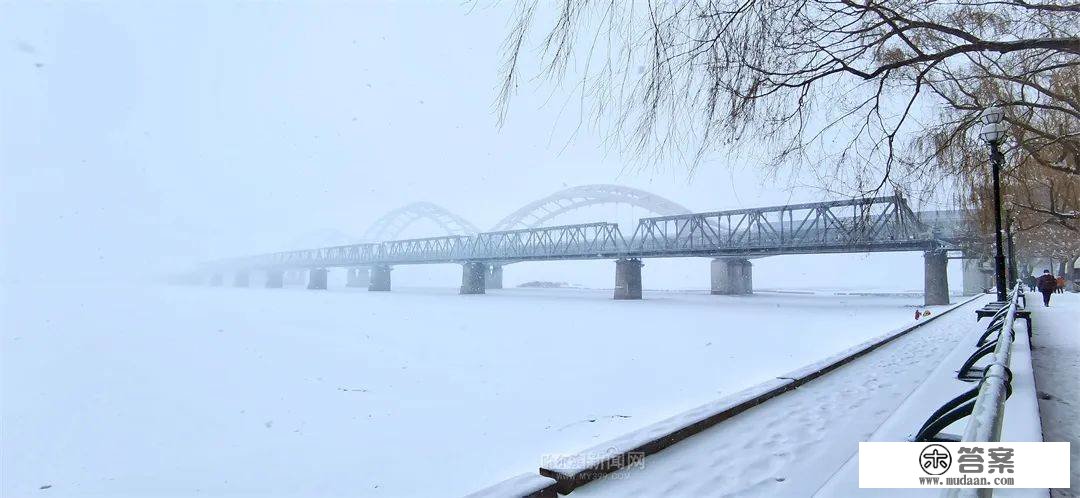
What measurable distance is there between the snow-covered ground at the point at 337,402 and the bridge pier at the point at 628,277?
2958 centimetres

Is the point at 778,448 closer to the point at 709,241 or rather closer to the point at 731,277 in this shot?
the point at 709,241

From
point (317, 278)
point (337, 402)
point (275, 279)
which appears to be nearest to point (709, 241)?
point (337, 402)

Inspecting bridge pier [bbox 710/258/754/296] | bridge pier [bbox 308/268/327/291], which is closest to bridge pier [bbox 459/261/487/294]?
bridge pier [bbox 710/258/754/296]

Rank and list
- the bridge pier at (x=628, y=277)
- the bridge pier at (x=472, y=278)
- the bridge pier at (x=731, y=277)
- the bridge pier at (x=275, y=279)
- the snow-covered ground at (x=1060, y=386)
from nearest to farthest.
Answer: the snow-covered ground at (x=1060, y=386) < the bridge pier at (x=628, y=277) < the bridge pier at (x=731, y=277) < the bridge pier at (x=472, y=278) < the bridge pier at (x=275, y=279)

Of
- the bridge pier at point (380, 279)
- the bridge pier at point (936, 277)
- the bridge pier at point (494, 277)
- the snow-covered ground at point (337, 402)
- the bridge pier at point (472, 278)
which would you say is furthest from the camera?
the bridge pier at point (494, 277)

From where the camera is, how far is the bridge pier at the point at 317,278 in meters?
86.5

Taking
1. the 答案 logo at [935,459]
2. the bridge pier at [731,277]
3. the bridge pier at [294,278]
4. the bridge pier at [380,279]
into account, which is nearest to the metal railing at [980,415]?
the 答案 logo at [935,459]

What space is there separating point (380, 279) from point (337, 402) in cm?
6905

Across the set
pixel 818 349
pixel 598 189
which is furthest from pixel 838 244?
pixel 598 189

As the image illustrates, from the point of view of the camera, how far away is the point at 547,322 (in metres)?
21.9

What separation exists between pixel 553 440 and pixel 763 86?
Answer: 14.2ft

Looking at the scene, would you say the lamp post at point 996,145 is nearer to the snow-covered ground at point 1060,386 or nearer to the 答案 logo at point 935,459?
the snow-covered ground at point 1060,386

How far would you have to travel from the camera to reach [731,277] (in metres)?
58.1

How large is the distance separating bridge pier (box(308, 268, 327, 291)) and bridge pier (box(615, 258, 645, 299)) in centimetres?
5874
